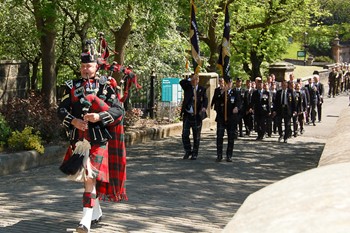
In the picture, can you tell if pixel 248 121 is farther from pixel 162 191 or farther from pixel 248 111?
pixel 162 191

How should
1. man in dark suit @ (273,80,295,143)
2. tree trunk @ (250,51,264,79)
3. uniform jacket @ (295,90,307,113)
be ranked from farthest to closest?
tree trunk @ (250,51,264,79) < uniform jacket @ (295,90,307,113) < man in dark suit @ (273,80,295,143)

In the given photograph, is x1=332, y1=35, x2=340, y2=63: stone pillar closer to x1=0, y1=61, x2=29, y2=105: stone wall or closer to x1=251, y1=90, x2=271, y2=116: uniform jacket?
x1=251, y1=90, x2=271, y2=116: uniform jacket

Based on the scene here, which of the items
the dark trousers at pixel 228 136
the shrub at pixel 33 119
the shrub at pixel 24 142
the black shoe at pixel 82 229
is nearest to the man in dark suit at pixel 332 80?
the dark trousers at pixel 228 136

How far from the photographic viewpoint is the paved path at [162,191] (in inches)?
318

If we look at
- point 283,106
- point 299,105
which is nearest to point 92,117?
point 283,106

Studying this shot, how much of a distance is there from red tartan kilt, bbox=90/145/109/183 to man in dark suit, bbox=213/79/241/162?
6.67 metres

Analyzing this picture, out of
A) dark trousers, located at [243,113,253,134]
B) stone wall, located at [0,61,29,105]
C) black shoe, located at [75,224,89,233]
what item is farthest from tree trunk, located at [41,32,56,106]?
black shoe, located at [75,224,89,233]

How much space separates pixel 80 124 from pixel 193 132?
737 centimetres

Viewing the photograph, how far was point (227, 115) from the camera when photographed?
14672 millimetres

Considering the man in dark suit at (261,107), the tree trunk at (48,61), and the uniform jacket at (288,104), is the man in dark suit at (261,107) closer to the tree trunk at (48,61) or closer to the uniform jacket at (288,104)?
the uniform jacket at (288,104)

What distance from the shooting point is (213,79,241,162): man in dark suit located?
1434cm

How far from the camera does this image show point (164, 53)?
25172 mm

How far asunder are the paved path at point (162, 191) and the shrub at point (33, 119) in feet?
4.17

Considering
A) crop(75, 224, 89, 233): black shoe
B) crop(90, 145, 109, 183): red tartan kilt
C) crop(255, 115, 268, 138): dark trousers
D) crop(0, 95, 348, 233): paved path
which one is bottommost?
crop(0, 95, 348, 233): paved path
